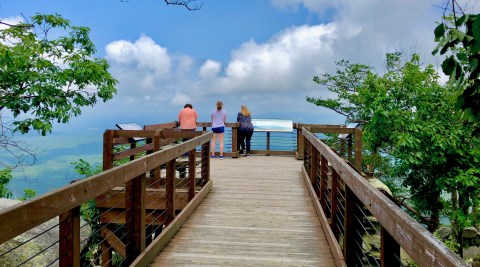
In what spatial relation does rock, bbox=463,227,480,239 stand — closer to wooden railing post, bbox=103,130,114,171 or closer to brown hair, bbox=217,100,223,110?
brown hair, bbox=217,100,223,110

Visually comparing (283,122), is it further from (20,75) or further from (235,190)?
(20,75)

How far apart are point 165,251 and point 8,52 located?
7158mm

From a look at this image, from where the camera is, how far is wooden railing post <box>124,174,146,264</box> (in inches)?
131

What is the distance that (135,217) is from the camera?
11.0 feet

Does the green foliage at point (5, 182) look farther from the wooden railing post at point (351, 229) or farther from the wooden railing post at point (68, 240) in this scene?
the wooden railing post at point (351, 229)

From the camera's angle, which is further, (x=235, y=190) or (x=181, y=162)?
(x=181, y=162)

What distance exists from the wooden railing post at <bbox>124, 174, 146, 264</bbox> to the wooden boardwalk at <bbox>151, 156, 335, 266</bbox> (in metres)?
0.27

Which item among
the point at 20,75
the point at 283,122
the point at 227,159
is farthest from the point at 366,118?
the point at 20,75

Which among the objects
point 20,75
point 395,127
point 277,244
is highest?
point 20,75

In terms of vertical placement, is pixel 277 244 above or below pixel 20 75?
below

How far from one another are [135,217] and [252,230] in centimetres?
173

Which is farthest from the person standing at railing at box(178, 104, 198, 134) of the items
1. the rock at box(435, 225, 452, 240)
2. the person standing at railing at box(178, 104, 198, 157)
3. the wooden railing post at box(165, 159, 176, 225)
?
the rock at box(435, 225, 452, 240)

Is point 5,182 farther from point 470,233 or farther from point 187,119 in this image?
point 470,233

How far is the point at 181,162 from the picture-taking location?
841 centimetres
